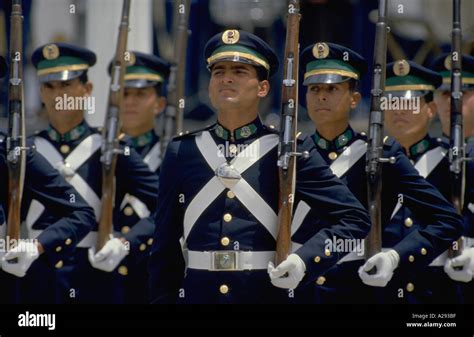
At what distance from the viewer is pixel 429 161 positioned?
6047 mm

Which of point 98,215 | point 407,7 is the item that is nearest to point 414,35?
point 407,7

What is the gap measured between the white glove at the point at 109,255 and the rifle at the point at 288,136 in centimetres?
93

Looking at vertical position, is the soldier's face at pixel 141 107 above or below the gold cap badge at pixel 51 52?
below

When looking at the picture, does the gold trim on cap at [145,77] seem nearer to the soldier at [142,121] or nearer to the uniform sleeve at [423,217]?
the soldier at [142,121]

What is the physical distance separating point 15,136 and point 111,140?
1.54 ft

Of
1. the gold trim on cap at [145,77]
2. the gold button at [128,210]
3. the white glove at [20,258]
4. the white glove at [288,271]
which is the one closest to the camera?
the white glove at [288,271]

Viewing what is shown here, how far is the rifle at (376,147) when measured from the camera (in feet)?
19.1

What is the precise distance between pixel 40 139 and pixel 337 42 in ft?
4.83

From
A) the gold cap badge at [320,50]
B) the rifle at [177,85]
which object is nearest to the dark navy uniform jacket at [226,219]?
the gold cap badge at [320,50]

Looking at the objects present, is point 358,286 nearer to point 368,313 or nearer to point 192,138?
point 368,313

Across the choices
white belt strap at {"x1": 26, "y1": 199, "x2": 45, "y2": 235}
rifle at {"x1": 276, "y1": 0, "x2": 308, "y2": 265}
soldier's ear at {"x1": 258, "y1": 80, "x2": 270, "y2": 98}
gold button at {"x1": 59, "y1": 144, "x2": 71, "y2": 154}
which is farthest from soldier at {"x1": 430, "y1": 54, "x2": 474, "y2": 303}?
white belt strap at {"x1": 26, "y1": 199, "x2": 45, "y2": 235}

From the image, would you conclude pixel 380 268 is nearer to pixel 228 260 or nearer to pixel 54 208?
pixel 228 260

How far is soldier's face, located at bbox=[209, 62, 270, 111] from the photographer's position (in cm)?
561

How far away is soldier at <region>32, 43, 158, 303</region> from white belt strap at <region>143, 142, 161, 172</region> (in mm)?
65
